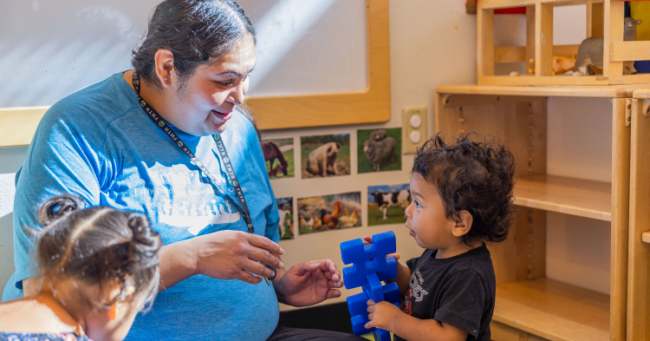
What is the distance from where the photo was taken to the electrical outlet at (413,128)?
73.0 inches

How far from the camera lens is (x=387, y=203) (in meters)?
1.87

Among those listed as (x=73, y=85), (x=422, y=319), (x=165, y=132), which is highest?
(x=73, y=85)

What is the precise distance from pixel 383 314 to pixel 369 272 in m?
0.10

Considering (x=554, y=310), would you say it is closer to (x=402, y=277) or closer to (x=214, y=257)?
(x=402, y=277)

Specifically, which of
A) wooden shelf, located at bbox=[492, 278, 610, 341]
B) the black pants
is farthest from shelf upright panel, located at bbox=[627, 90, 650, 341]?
the black pants

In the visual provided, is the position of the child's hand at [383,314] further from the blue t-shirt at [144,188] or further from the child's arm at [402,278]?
the blue t-shirt at [144,188]

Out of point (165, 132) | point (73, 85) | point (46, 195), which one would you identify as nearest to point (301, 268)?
point (165, 132)

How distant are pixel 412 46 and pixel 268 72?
511 mm

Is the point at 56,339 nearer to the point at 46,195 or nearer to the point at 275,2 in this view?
the point at 46,195

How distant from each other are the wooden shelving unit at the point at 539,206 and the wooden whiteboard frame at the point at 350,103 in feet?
0.65

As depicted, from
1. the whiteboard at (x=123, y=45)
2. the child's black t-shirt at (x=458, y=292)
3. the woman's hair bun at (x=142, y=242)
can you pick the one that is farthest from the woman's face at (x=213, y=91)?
the child's black t-shirt at (x=458, y=292)

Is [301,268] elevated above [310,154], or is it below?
below

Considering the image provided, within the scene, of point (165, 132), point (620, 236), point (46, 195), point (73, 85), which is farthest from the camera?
point (73, 85)

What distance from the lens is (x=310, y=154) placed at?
1.75 metres
